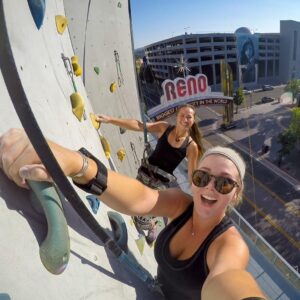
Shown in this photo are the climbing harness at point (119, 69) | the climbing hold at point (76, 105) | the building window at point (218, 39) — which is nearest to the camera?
the climbing hold at point (76, 105)

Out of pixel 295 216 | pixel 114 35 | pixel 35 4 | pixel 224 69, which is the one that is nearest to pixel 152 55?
pixel 224 69

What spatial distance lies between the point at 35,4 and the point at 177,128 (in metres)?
1.54

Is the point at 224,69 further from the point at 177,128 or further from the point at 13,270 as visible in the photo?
the point at 13,270

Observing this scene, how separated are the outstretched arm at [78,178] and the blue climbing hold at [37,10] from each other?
79cm

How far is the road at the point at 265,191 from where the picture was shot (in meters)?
12.1

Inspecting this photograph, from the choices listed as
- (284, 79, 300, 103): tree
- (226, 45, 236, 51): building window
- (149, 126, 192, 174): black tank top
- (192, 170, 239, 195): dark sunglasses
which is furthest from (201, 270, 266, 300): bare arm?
(284, 79, 300, 103): tree

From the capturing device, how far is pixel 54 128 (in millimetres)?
1154

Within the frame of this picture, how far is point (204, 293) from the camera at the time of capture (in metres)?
0.88

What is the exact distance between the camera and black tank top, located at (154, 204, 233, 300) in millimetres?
1115

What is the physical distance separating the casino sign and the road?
210 inches

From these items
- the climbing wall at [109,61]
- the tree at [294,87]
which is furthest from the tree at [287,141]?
the climbing wall at [109,61]

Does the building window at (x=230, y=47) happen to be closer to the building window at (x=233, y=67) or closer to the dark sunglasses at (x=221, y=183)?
the building window at (x=233, y=67)

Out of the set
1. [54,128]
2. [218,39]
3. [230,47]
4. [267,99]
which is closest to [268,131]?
[267,99]

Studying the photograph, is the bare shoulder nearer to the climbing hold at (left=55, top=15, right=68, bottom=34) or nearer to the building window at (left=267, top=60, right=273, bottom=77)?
the climbing hold at (left=55, top=15, right=68, bottom=34)
